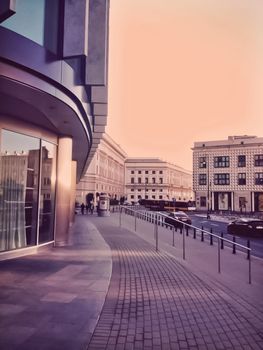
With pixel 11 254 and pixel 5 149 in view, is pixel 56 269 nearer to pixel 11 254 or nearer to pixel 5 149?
pixel 11 254

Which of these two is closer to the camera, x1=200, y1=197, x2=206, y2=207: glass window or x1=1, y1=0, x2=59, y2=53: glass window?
x1=1, y1=0, x2=59, y2=53: glass window

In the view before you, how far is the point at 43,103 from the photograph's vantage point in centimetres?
934

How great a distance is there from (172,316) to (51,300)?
2.31 meters

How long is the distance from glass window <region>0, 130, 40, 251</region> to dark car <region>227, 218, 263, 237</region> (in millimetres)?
15149

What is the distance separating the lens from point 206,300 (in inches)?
242

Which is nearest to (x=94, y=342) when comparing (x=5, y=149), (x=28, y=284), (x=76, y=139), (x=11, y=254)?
(x=28, y=284)

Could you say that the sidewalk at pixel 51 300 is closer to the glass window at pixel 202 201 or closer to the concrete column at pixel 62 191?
the concrete column at pixel 62 191

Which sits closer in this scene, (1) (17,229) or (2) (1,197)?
(2) (1,197)

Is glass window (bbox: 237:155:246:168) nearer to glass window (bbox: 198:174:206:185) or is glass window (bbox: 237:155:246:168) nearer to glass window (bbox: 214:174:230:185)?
glass window (bbox: 214:174:230:185)

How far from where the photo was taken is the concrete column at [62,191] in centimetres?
1364

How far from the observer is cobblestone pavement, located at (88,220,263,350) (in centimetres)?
439

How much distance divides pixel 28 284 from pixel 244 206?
63042mm

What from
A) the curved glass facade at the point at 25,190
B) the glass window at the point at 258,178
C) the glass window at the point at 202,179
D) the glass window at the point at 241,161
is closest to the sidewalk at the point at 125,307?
the curved glass facade at the point at 25,190

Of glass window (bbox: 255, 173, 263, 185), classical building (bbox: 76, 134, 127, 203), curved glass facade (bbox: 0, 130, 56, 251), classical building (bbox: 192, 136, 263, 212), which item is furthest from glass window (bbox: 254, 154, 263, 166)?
curved glass facade (bbox: 0, 130, 56, 251)
